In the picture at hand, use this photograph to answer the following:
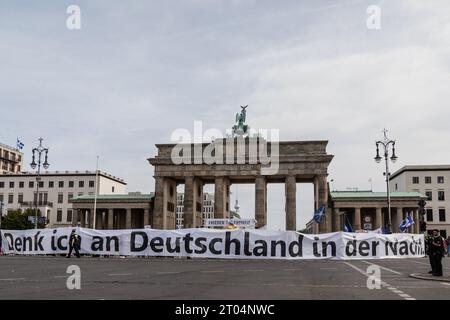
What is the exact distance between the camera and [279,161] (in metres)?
81.8

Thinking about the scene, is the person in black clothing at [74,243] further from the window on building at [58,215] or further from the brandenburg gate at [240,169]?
the window on building at [58,215]

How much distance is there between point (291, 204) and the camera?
265 feet

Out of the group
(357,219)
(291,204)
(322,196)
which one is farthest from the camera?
(357,219)

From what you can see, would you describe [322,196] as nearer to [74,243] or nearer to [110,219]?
[110,219]

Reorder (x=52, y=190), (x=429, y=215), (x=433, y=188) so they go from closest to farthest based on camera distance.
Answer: (x=429, y=215)
(x=433, y=188)
(x=52, y=190)

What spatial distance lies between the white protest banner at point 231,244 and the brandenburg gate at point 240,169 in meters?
41.7

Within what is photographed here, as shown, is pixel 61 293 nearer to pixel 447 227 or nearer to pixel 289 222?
pixel 289 222

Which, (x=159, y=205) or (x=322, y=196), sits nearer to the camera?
(x=322, y=196)

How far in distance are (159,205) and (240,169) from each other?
47.2 feet

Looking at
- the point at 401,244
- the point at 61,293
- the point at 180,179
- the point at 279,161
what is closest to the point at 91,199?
the point at 180,179

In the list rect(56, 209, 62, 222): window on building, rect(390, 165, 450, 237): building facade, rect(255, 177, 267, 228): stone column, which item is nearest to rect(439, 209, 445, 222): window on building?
rect(390, 165, 450, 237): building facade

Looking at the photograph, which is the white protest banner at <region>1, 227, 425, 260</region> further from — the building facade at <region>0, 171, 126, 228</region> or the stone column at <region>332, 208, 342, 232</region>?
the building facade at <region>0, 171, 126, 228</region>

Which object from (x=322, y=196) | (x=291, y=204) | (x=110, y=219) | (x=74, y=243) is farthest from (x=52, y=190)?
(x=74, y=243)
